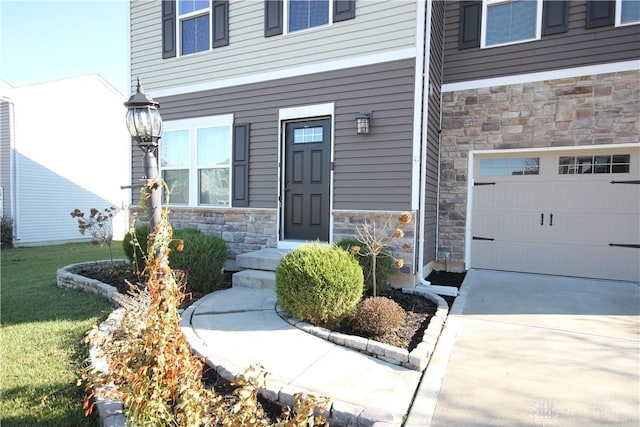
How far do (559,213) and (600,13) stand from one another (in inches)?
118

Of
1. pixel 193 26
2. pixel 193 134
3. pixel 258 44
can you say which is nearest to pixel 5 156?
pixel 193 134

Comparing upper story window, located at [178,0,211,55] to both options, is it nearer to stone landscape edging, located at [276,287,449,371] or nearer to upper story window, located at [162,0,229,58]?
upper story window, located at [162,0,229,58]

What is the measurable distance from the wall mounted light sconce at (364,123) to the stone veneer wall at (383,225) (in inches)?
46.5

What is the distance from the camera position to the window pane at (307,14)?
5.61 meters

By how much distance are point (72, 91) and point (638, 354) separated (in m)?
15.9

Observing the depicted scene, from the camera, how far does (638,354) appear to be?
3045mm

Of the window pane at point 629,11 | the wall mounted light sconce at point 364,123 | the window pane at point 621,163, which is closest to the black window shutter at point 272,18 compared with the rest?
the wall mounted light sconce at point 364,123

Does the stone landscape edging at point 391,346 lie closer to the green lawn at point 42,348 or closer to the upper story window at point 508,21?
the green lawn at point 42,348

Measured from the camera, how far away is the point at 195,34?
673cm

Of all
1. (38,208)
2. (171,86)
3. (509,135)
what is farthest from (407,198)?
(38,208)

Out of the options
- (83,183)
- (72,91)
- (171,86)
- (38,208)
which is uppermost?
(72,91)

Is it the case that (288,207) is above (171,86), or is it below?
below

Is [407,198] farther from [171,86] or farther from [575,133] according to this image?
[171,86]

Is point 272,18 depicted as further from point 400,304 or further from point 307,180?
point 400,304
